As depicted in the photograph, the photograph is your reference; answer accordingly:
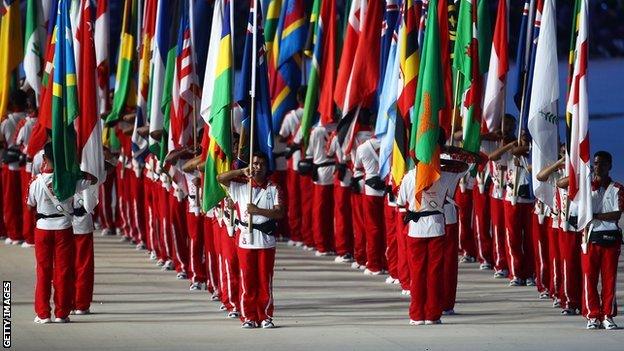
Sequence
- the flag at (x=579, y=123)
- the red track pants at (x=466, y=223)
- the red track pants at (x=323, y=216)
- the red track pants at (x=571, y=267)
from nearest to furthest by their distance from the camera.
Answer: the flag at (x=579, y=123), the red track pants at (x=571, y=267), the red track pants at (x=466, y=223), the red track pants at (x=323, y=216)

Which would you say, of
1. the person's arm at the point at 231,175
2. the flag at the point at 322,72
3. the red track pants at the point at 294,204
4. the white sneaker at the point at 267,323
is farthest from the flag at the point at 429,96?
the red track pants at the point at 294,204

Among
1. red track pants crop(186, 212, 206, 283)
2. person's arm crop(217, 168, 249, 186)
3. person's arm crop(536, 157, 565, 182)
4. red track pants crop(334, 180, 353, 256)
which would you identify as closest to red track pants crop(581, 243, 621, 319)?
person's arm crop(536, 157, 565, 182)

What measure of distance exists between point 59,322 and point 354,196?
5586 millimetres

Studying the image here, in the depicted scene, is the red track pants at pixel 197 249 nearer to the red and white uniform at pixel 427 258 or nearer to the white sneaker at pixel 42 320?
the white sneaker at pixel 42 320

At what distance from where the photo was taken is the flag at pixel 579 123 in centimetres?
1795

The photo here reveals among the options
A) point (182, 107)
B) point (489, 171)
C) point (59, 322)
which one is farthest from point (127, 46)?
point (59, 322)

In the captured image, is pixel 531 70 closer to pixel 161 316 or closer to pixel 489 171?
pixel 489 171

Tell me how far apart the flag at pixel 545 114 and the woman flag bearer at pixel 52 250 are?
483cm

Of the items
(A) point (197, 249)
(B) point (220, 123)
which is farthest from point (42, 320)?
(A) point (197, 249)

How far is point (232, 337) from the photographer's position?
17.3 m

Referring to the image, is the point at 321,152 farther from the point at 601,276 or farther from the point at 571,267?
the point at 601,276

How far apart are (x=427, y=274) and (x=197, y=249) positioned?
3648mm

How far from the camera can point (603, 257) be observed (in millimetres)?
17781

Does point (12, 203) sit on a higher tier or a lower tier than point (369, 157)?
lower
